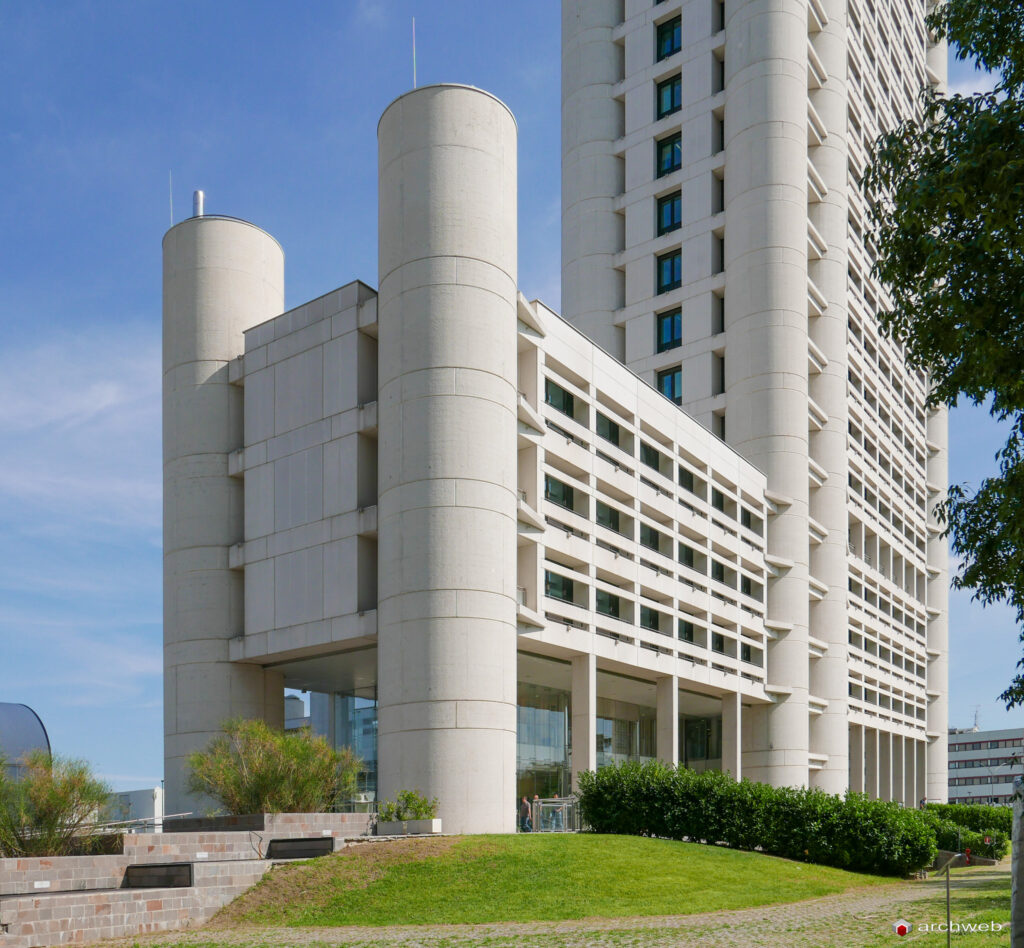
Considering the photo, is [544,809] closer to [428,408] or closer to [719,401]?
[428,408]

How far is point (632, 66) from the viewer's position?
6638 cm

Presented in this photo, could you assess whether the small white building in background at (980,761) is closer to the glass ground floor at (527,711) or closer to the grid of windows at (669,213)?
the grid of windows at (669,213)

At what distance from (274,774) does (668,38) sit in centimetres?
4926

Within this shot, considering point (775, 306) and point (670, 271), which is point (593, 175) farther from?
point (775, 306)

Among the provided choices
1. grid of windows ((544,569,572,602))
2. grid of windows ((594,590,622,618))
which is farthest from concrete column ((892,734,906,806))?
grid of windows ((544,569,572,602))

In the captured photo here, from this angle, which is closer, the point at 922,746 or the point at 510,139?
the point at 510,139

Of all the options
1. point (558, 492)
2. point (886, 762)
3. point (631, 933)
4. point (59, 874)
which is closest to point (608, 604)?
point (558, 492)

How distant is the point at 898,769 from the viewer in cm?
7750

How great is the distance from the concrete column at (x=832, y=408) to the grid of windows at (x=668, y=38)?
7318 millimetres

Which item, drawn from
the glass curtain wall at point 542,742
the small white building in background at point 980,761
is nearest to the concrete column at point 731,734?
the glass curtain wall at point 542,742

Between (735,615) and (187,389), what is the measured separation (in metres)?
24.0

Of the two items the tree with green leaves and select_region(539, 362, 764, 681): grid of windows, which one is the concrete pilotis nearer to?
select_region(539, 362, 764, 681): grid of windows

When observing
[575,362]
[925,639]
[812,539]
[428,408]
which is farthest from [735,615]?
[925,639]

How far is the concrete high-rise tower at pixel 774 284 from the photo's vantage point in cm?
5697
